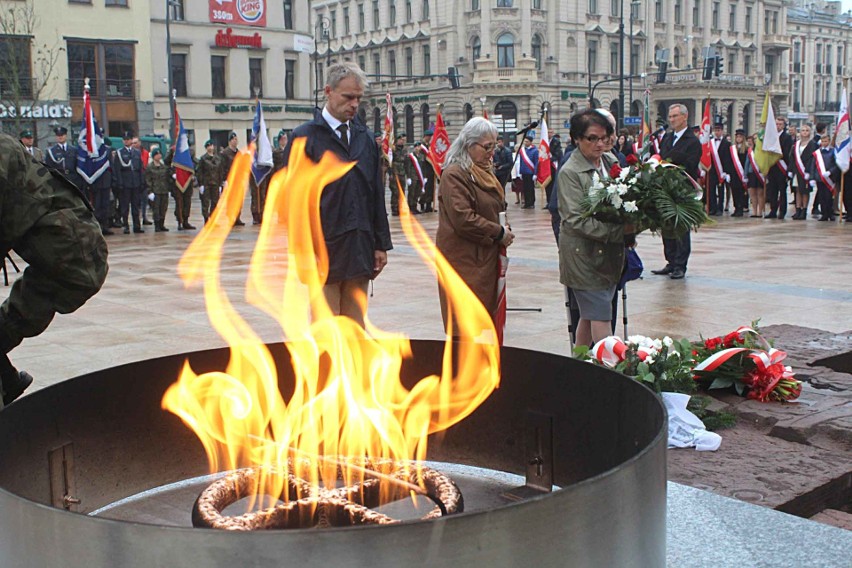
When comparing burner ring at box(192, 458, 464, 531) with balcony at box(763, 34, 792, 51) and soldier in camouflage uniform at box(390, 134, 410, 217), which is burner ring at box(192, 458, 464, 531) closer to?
soldier in camouflage uniform at box(390, 134, 410, 217)

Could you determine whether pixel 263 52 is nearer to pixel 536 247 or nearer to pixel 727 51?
pixel 536 247

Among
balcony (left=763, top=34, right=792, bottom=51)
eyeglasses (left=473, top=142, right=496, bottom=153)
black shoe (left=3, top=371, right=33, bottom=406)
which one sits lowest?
black shoe (left=3, top=371, right=33, bottom=406)

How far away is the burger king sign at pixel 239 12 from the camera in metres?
49.9

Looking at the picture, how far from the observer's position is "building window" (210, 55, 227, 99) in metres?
50.7

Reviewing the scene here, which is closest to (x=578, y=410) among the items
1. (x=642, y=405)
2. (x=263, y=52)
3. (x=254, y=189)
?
(x=642, y=405)

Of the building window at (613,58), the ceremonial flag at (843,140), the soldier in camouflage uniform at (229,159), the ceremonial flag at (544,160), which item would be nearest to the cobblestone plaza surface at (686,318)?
the ceremonial flag at (843,140)

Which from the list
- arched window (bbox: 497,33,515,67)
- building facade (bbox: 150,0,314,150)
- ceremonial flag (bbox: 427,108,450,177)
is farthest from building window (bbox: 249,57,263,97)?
ceremonial flag (bbox: 427,108,450,177)

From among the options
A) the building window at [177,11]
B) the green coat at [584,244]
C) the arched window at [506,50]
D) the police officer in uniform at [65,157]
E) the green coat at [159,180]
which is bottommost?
the green coat at [584,244]

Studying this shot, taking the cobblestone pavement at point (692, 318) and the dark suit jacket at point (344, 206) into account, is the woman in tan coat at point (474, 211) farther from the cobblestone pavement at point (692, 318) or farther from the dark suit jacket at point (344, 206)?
the cobblestone pavement at point (692, 318)

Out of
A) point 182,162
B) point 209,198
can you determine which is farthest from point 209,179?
point 182,162

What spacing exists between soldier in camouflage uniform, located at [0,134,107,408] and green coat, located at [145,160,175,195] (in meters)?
17.7

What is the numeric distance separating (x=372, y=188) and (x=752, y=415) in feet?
7.57

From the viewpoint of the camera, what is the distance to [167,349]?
24.3 ft

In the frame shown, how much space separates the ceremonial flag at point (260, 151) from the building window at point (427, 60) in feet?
199
